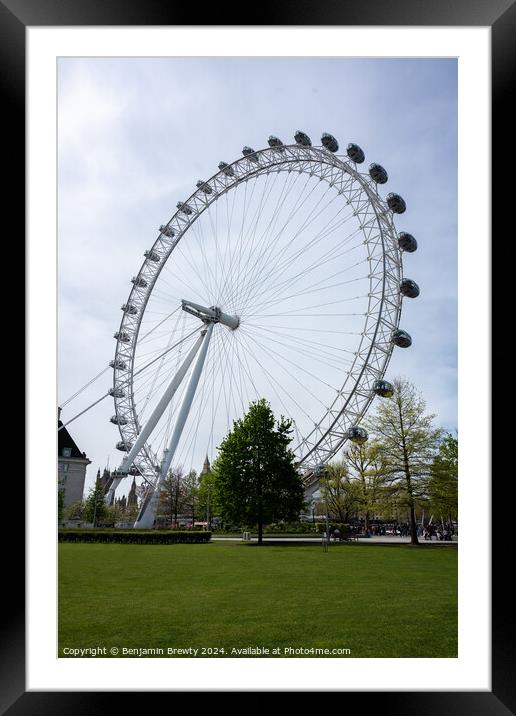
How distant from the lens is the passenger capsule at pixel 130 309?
24094 millimetres

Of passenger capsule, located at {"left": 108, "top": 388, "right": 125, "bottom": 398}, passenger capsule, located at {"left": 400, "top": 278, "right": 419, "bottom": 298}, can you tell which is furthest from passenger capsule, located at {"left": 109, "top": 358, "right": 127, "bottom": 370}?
passenger capsule, located at {"left": 400, "top": 278, "right": 419, "bottom": 298}

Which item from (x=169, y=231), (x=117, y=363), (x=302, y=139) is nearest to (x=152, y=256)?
(x=169, y=231)

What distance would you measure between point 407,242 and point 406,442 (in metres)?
6.38

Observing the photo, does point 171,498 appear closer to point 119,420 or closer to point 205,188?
point 119,420

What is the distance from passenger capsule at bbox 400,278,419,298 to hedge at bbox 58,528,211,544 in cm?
994

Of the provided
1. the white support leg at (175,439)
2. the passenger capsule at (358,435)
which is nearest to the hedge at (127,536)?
the white support leg at (175,439)

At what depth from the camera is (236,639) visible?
6.02m

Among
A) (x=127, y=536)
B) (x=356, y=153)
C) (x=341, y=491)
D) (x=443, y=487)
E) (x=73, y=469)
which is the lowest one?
(x=341, y=491)

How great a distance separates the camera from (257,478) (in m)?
19.6

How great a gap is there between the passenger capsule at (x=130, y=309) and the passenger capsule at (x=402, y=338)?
1149 centimetres
